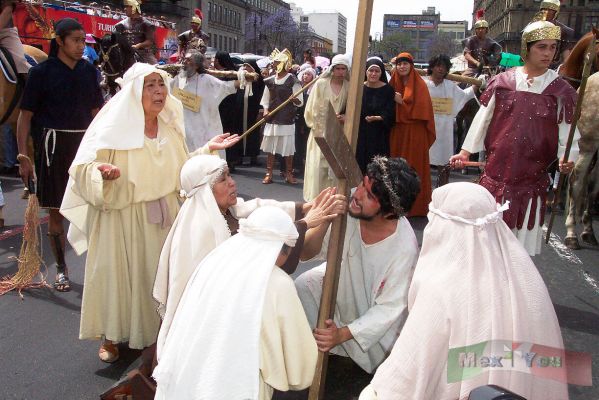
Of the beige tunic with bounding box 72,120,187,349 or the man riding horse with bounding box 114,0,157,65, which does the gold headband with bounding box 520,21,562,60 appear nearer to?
the beige tunic with bounding box 72,120,187,349

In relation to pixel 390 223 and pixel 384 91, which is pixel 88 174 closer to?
pixel 390 223

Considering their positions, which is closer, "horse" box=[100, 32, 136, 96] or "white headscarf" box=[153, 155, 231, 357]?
"white headscarf" box=[153, 155, 231, 357]

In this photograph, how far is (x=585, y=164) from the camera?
18.8 feet

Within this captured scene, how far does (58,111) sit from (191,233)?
2.17m

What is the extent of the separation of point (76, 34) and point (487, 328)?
3.57 meters

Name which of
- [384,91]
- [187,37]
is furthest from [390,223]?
[187,37]

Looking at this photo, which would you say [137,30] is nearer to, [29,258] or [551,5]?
[29,258]

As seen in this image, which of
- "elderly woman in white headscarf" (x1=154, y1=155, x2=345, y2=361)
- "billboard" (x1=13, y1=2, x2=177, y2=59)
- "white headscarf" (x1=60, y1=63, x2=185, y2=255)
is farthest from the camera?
"billboard" (x1=13, y1=2, x2=177, y2=59)

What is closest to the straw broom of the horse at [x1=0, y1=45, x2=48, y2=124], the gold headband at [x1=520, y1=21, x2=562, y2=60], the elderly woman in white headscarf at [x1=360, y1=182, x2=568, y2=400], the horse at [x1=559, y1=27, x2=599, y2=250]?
the horse at [x1=0, y1=45, x2=48, y2=124]

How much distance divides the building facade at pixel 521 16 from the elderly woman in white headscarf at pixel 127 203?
44.9m

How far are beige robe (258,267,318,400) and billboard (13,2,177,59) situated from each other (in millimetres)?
7240

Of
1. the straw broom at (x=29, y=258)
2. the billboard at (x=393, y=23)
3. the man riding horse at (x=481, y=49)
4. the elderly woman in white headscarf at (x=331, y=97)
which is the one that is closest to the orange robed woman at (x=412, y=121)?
the elderly woman in white headscarf at (x=331, y=97)

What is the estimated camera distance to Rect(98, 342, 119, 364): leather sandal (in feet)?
11.2

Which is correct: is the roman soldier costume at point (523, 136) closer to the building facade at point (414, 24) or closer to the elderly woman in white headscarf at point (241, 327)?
the elderly woman in white headscarf at point (241, 327)
